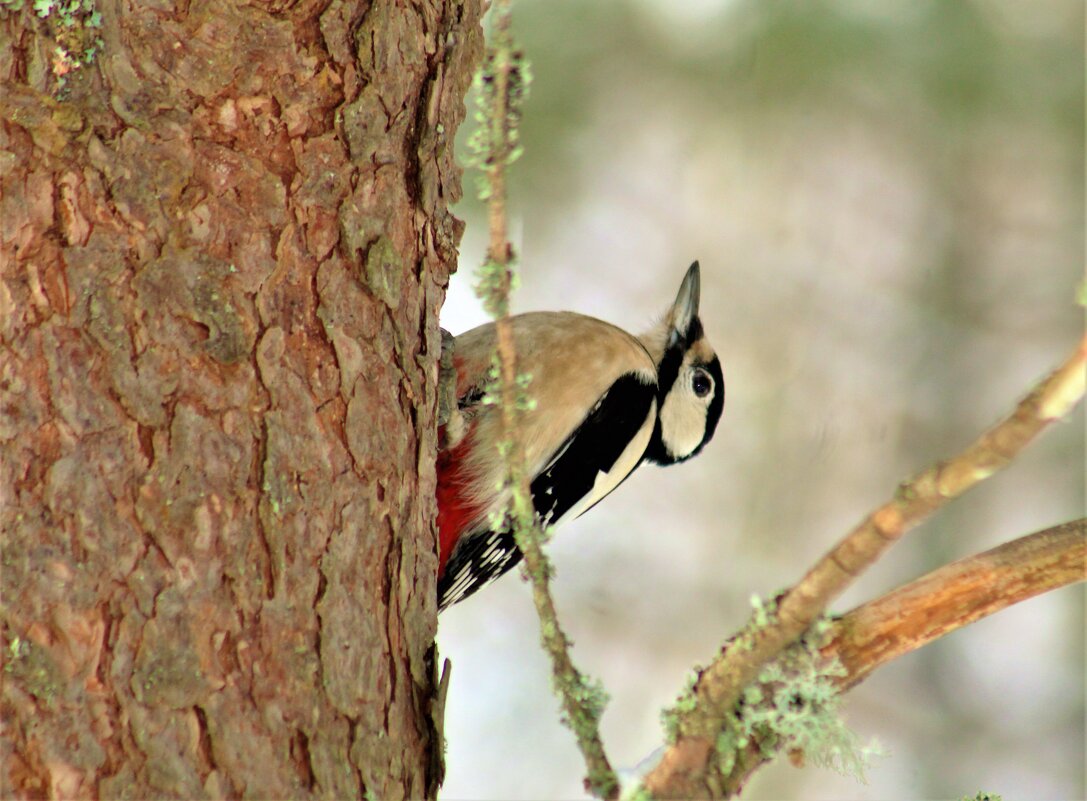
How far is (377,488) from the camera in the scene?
181 centimetres

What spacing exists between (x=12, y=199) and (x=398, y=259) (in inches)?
22.9

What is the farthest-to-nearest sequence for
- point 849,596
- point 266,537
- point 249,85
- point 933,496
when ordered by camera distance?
1. point 849,596
2. point 249,85
3. point 266,537
4. point 933,496

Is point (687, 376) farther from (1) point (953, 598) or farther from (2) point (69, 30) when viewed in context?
(2) point (69, 30)

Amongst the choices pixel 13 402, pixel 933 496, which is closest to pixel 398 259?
pixel 13 402

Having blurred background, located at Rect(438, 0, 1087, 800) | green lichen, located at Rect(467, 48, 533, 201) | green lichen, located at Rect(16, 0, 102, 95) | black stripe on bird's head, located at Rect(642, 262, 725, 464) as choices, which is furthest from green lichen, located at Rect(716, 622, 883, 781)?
blurred background, located at Rect(438, 0, 1087, 800)

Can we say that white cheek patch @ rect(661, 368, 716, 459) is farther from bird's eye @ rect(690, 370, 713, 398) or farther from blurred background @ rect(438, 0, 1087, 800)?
blurred background @ rect(438, 0, 1087, 800)

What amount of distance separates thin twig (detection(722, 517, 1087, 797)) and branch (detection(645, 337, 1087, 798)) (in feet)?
0.47

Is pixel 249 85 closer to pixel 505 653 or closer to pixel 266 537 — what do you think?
pixel 266 537

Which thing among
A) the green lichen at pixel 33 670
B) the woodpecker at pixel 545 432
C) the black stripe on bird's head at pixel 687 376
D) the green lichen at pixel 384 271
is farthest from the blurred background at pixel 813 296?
the green lichen at pixel 33 670

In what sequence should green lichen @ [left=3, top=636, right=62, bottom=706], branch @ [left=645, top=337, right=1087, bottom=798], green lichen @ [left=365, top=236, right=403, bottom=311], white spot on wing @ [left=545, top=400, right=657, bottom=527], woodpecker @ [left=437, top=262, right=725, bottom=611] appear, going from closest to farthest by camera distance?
1. branch @ [left=645, top=337, right=1087, bottom=798]
2. green lichen @ [left=3, top=636, right=62, bottom=706]
3. green lichen @ [left=365, top=236, right=403, bottom=311]
4. woodpecker @ [left=437, top=262, right=725, bottom=611]
5. white spot on wing @ [left=545, top=400, right=657, bottom=527]

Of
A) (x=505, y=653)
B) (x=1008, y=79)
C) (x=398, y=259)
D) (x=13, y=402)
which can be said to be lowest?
(x=13, y=402)

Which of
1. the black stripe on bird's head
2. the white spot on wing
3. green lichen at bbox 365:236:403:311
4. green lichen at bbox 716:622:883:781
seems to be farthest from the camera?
the black stripe on bird's head

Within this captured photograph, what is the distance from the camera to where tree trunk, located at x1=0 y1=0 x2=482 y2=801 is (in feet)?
5.06

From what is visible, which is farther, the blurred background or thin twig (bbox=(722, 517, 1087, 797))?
the blurred background
